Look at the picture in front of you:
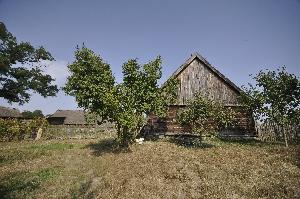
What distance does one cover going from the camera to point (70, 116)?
185 ft

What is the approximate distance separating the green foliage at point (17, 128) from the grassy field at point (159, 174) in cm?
1188

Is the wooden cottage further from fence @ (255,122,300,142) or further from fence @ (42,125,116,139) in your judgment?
fence @ (42,125,116,139)

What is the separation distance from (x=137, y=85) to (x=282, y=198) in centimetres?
1170

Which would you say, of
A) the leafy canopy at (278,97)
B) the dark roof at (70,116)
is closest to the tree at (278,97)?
the leafy canopy at (278,97)

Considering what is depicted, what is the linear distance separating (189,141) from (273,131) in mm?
7582

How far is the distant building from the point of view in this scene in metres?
55.1

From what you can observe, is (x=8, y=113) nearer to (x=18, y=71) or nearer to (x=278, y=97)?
(x=18, y=71)

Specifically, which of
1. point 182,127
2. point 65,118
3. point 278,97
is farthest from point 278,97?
point 65,118

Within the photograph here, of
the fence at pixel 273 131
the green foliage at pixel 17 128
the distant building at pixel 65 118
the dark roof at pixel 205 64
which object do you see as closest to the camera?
the fence at pixel 273 131

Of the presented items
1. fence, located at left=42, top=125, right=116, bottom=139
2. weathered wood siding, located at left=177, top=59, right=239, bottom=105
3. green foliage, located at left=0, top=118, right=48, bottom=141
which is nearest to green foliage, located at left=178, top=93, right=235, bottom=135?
weathered wood siding, located at left=177, top=59, right=239, bottom=105

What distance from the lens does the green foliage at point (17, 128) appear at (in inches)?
1149

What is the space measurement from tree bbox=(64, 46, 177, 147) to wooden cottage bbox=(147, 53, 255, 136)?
3.93m

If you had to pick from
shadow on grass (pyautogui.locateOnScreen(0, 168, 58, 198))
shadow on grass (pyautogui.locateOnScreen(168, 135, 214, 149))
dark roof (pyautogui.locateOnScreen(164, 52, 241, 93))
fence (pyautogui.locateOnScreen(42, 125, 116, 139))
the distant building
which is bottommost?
shadow on grass (pyautogui.locateOnScreen(0, 168, 58, 198))

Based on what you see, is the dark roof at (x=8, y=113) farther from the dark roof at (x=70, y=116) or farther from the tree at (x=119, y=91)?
the tree at (x=119, y=91)
